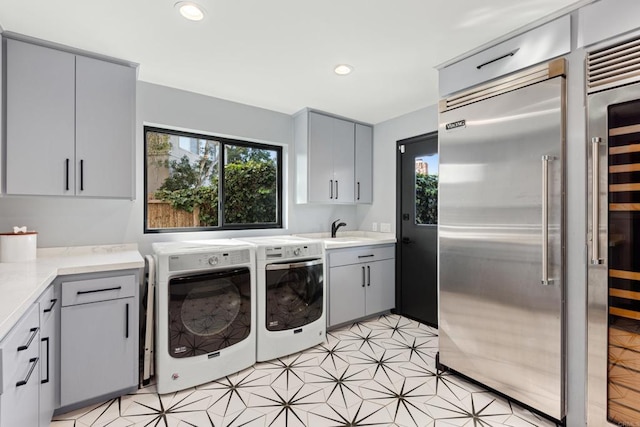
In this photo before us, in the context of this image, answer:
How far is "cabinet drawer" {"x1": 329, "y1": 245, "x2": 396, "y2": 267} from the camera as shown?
3199mm

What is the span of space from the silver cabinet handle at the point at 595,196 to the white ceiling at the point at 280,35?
0.81 metres

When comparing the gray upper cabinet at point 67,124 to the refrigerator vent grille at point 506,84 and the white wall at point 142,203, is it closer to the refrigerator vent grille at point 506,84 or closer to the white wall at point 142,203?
the white wall at point 142,203

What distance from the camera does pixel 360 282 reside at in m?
3.39

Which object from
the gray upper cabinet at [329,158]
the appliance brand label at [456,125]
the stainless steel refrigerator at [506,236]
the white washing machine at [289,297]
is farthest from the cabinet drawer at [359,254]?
the appliance brand label at [456,125]

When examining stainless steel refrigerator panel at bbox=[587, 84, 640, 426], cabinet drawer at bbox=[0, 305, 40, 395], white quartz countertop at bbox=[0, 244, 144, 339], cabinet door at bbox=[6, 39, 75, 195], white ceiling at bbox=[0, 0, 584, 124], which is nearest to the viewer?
cabinet drawer at bbox=[0, 305, 40, 395]

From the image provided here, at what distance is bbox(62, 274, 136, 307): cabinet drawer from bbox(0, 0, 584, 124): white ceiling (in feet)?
5.11

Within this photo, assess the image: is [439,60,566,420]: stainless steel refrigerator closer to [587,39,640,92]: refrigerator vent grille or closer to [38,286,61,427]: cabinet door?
[587,39,640,92]: refrigerator vent grille

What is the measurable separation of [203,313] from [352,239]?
190 cm

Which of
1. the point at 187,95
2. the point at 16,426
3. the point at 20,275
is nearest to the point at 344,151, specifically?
the point at 187,95

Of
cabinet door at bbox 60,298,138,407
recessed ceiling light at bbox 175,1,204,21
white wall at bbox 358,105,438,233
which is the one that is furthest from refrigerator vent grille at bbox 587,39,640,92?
cabinet door at bbox 60,298,138,407

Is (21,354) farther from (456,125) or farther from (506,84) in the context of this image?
(506,84)

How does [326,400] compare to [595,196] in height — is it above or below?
below

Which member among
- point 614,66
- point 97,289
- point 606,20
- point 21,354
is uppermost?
point 606,20

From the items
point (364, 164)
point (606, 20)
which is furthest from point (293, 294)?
point (606, 20)
